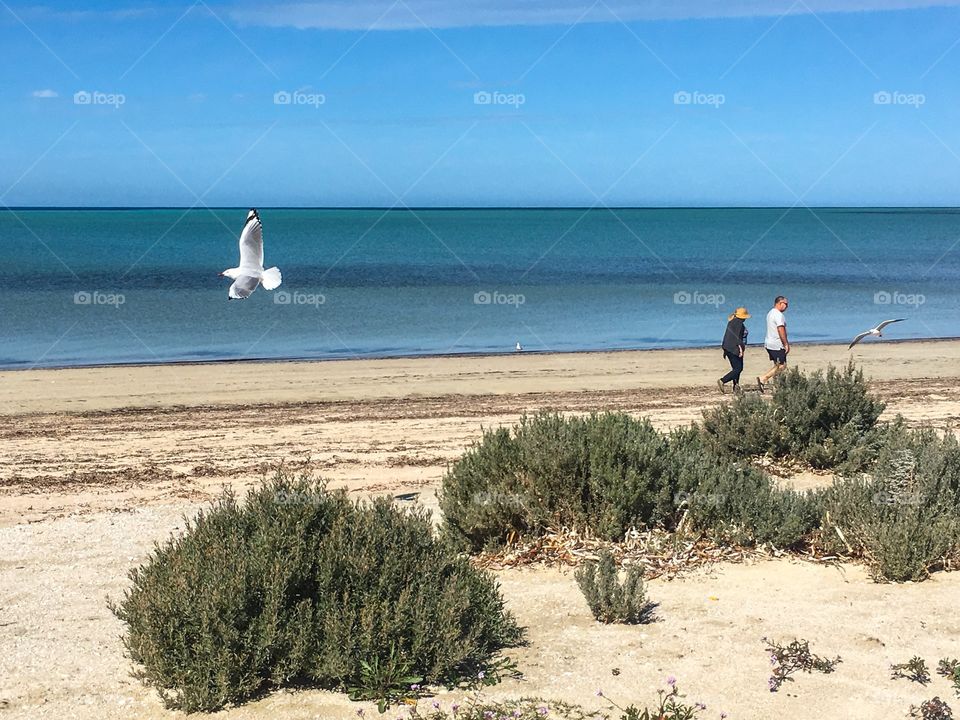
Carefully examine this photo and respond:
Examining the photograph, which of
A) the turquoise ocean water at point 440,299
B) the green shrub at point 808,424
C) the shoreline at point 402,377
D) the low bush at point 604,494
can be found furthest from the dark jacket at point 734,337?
the turquoise ocean water at point 440,299

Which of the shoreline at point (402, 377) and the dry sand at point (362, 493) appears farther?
the shoreline at point (402, 377)

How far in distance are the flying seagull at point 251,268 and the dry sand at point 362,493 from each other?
6.59 ft

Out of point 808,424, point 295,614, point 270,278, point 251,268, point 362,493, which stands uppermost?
point 251,268

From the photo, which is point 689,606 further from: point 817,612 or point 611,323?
point 611,323

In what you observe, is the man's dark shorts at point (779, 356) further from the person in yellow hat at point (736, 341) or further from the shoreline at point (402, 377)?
the shoreline at point (402, 377)

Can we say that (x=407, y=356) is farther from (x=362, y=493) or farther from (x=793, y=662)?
(x=793, y=662)

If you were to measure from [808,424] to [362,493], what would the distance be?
4240 millimetres

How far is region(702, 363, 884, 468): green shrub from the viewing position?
983 cm

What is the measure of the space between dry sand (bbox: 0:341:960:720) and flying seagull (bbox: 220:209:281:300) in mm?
2008

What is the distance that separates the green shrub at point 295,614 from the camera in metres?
5.11

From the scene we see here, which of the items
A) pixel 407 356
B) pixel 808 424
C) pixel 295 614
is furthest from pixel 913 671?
pixel 407 356

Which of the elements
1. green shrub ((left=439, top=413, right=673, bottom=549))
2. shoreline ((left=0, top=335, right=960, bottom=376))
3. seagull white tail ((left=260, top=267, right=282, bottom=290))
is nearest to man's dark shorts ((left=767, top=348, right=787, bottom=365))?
seagull white tail ((left=260, top=267, right=282, bottom=290))

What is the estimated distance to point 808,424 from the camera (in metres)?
9.96

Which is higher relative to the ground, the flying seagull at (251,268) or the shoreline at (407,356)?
the flying seagull at (251,268)
